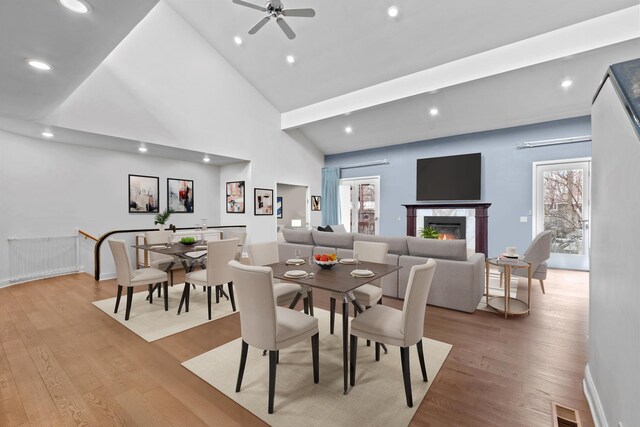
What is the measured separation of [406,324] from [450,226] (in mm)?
5746

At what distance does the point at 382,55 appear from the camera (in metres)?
5.29

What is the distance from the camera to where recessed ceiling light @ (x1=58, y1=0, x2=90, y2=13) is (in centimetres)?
178

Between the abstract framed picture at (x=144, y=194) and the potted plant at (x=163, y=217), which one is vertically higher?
the abstract framed picture at (x=144, y=194)

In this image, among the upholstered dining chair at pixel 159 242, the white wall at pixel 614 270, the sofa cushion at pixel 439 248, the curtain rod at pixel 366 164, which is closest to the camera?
the white wall at pixel 614 270

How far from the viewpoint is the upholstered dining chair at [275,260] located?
2797 mm

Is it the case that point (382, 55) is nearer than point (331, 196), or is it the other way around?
point (382, 55)

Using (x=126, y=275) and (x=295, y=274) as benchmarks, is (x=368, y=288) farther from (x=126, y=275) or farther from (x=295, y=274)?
(x=126, y=275)

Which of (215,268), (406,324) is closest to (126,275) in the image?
(215,268)

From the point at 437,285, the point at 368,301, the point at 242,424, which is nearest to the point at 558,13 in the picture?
the point at 437,285

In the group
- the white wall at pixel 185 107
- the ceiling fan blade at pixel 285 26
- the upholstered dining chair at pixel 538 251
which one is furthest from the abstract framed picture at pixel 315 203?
the upholstered dining chair at pixel 538 251

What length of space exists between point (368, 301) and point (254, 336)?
3.87 ft

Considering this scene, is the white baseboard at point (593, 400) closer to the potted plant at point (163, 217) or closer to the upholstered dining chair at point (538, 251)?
the upholstered dining chair at point (538, 251)

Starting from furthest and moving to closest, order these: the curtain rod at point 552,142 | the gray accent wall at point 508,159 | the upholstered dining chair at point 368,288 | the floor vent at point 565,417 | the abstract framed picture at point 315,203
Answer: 1. the abstract framed picture at point 315,203
2. the gray accent wall at point 508,159
3. the curtain rod at point 552,142
4. the upholstered dining chair at point 368,288
5. the floor vent at point 565,417

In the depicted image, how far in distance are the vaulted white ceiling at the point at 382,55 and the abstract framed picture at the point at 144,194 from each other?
2191 mm
